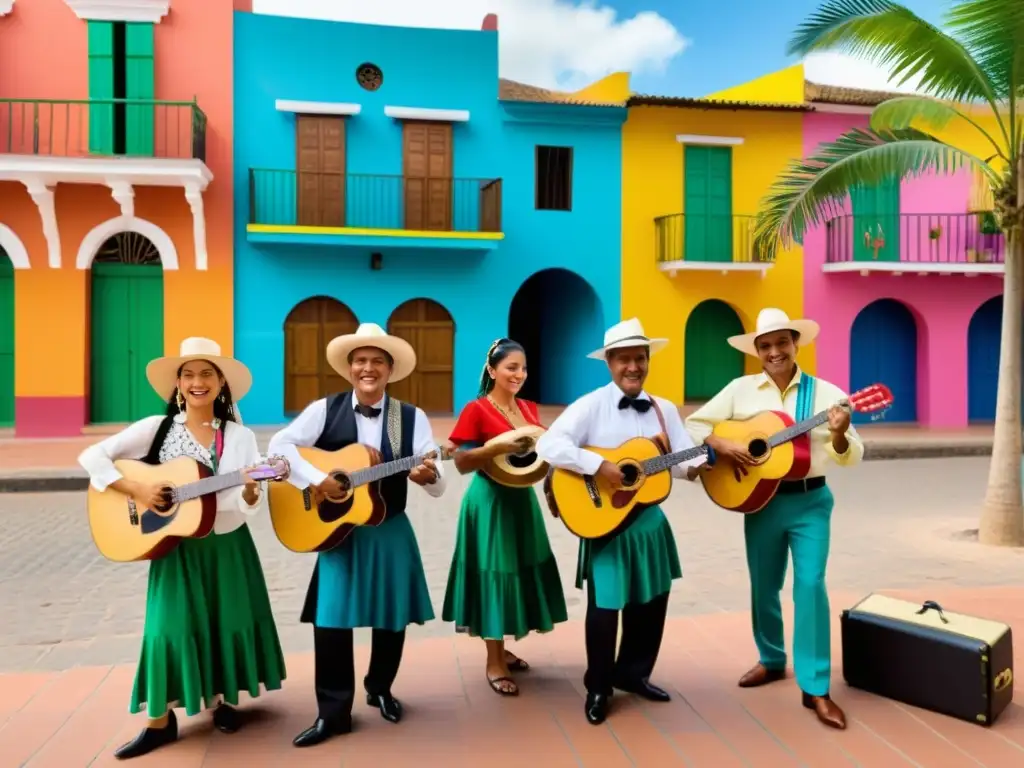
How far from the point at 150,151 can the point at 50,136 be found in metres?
1.44

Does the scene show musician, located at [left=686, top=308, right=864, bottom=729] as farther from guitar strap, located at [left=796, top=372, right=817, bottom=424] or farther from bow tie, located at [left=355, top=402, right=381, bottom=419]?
bow tie, located at [left=355, top=402, right=381, bottom=419]

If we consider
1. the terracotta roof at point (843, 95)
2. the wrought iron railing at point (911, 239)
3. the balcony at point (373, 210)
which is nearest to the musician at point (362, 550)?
the balcony at point (373, 210)

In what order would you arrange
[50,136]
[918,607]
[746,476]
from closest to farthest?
[746,476], [918,607], [50,136]

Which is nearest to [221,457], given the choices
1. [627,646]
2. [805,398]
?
[627,646]

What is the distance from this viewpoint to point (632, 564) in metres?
3.96

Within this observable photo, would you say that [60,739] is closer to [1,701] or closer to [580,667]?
[1,701]

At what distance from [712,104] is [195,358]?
15.0 m

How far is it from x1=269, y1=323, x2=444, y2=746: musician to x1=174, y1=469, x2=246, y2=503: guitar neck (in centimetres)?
20

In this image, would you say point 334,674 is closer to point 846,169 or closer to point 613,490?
point 613,490

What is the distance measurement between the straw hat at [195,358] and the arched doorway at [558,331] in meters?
13.4

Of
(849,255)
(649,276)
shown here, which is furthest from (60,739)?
(849,255)

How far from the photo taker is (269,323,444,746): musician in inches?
147

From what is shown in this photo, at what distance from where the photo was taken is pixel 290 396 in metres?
16.1

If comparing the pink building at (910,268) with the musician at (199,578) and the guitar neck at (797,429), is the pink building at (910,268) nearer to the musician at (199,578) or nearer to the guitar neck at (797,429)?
the guitar neck at (797,429)
